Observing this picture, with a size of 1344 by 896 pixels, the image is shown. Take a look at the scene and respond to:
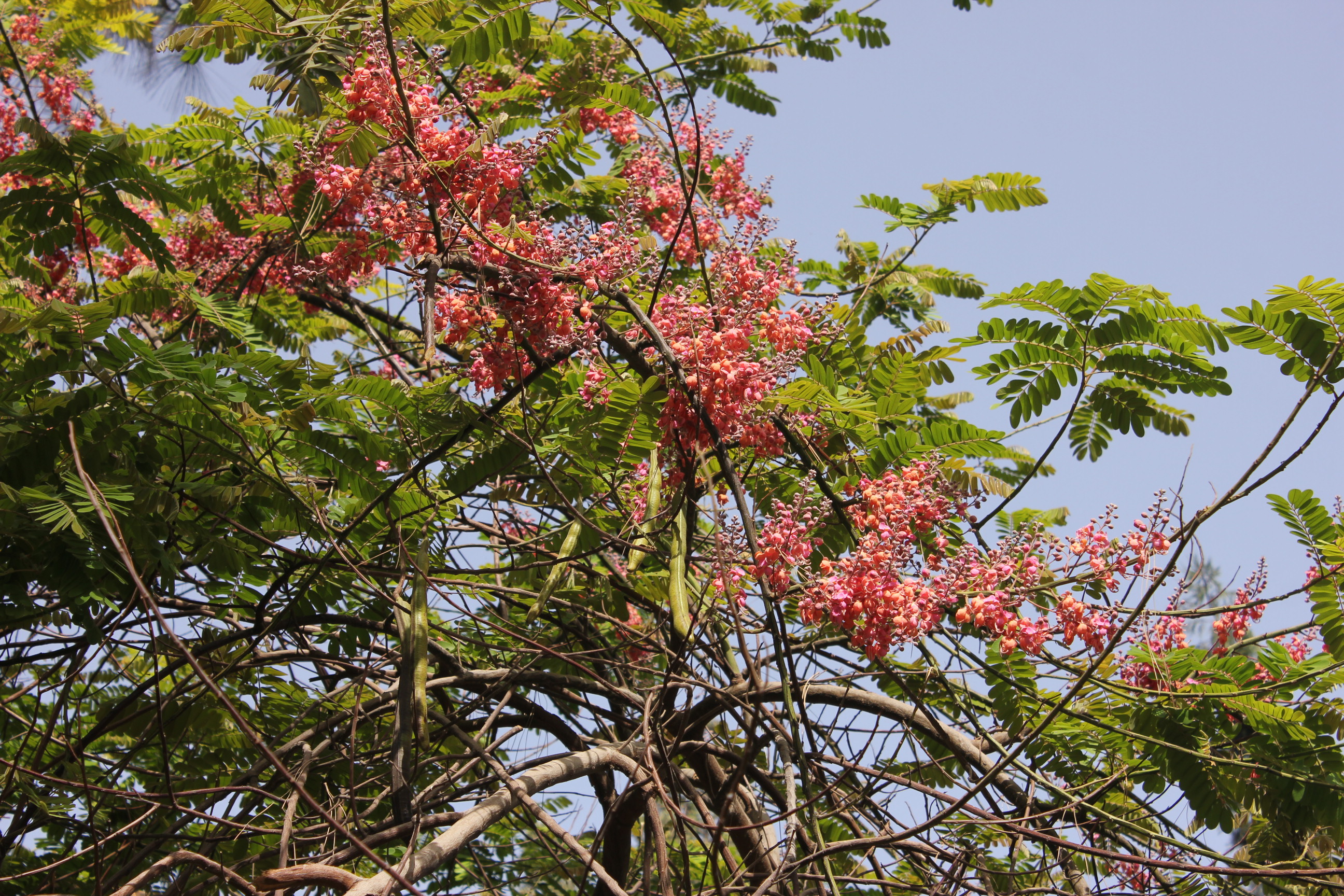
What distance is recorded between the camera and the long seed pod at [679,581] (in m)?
2.79

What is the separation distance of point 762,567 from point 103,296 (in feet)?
11.2

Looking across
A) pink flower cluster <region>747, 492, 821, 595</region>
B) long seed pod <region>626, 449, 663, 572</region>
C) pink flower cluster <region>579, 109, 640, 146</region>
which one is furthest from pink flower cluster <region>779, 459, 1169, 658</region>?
pink flower cluster <region>579, 109, 640, 146</region>

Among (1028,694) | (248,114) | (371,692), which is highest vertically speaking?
(248,114)

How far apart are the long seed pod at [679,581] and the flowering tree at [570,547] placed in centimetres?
1

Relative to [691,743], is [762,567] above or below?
above

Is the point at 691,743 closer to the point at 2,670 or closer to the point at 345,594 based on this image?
the point at 345,594

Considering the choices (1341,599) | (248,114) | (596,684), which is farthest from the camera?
(248,114)

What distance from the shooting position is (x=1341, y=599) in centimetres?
347

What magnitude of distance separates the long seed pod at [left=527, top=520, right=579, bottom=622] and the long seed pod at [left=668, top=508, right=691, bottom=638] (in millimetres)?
369

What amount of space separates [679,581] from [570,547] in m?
0.62

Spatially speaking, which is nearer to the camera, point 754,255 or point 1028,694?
point 754,255

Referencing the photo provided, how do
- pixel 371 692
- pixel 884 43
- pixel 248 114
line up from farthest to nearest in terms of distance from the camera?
pixel 884 43, pixel 248 114, pixel 371 692

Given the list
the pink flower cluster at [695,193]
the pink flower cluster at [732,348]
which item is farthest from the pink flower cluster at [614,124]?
the pink flower cluster at [732,348]

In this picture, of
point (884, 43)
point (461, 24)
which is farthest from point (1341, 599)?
point (884, 43)
